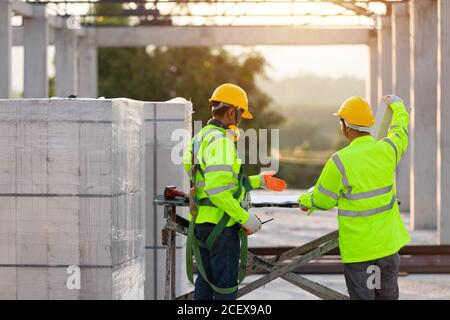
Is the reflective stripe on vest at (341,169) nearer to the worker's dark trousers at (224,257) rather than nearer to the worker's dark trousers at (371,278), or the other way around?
the worker's dark trousers at (371,278)

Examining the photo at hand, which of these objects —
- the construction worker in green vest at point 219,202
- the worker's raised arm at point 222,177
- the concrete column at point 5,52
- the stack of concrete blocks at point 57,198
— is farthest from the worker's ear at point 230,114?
the concrete column at point 5,52

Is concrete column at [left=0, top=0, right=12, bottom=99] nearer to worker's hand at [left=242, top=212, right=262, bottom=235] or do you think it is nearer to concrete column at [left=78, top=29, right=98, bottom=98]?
concrete column at [left=78, top=29, right=98, bottom=98]

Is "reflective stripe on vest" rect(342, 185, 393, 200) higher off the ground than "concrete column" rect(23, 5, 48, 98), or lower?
lower

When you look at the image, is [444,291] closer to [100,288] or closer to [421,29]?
[100,288]

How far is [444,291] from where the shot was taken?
1235 cm

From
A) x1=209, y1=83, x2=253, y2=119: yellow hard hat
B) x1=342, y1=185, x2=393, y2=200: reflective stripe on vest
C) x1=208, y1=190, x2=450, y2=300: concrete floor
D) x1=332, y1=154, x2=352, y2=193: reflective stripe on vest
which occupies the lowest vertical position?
x1=208, y1=190, x2=450, y2=300: concrete floor

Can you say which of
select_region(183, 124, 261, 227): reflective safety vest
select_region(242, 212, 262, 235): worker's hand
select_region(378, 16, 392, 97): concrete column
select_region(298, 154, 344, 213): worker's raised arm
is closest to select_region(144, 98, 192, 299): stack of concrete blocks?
select_region(183, 124, 261, 227): reflective safety vest

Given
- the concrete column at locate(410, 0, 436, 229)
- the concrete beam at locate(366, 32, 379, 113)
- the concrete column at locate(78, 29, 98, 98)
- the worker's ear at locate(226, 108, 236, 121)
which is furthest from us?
the concrete column at locate(78, 29, 98, 98)

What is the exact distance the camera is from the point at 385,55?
25672 mm

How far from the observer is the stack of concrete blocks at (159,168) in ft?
33.2

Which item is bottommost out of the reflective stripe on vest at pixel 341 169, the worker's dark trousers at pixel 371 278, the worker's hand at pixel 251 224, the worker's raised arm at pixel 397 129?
the worker's dark trousers at pixel 371 278

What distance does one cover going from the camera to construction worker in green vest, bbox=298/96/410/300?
301 inches

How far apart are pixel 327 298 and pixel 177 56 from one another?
42.8 m

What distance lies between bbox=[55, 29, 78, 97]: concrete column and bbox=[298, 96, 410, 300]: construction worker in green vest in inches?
766
